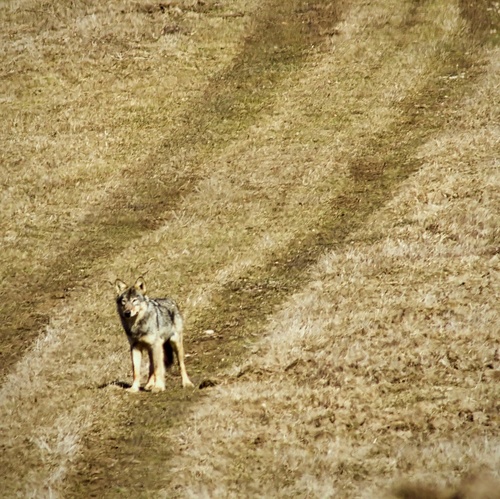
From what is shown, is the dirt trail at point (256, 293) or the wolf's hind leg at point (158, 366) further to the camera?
the wolf's hind leg at point (158, 366)

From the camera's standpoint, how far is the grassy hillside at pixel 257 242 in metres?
15.8

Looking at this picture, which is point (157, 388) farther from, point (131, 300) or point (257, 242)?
point (257, 242)

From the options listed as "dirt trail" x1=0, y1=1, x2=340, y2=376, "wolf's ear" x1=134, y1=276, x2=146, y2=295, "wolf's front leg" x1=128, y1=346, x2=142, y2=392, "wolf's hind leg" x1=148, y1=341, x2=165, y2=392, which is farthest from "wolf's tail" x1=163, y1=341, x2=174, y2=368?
"dirt trail" x1=0, y1=1, x2=340, y2=376

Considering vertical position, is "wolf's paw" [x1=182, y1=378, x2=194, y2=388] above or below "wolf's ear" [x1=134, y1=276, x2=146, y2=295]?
below

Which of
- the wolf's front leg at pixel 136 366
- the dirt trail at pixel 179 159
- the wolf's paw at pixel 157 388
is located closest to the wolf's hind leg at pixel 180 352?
the wolf's paw at pixel 157 388

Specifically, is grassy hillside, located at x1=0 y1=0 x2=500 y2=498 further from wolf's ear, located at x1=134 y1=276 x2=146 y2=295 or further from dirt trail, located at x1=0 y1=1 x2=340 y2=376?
wolf's ear, located at x1=134 y1=276 x2=146 y2=295

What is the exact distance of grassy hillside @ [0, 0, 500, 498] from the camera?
51.8 feet

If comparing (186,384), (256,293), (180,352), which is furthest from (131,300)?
(256,293)

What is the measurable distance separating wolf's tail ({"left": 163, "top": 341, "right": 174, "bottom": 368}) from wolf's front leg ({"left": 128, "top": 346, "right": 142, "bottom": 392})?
24.3 inches

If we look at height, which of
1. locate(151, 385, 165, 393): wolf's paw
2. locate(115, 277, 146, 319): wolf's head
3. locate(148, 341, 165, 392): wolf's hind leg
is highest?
locate(115, 277, 146, 319): wolf's head

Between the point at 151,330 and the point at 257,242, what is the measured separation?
11.0m

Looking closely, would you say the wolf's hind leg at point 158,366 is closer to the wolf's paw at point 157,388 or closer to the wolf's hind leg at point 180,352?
the wolf's paw at point 157,388

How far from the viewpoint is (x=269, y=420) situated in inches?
657

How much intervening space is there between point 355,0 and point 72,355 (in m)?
33.8
